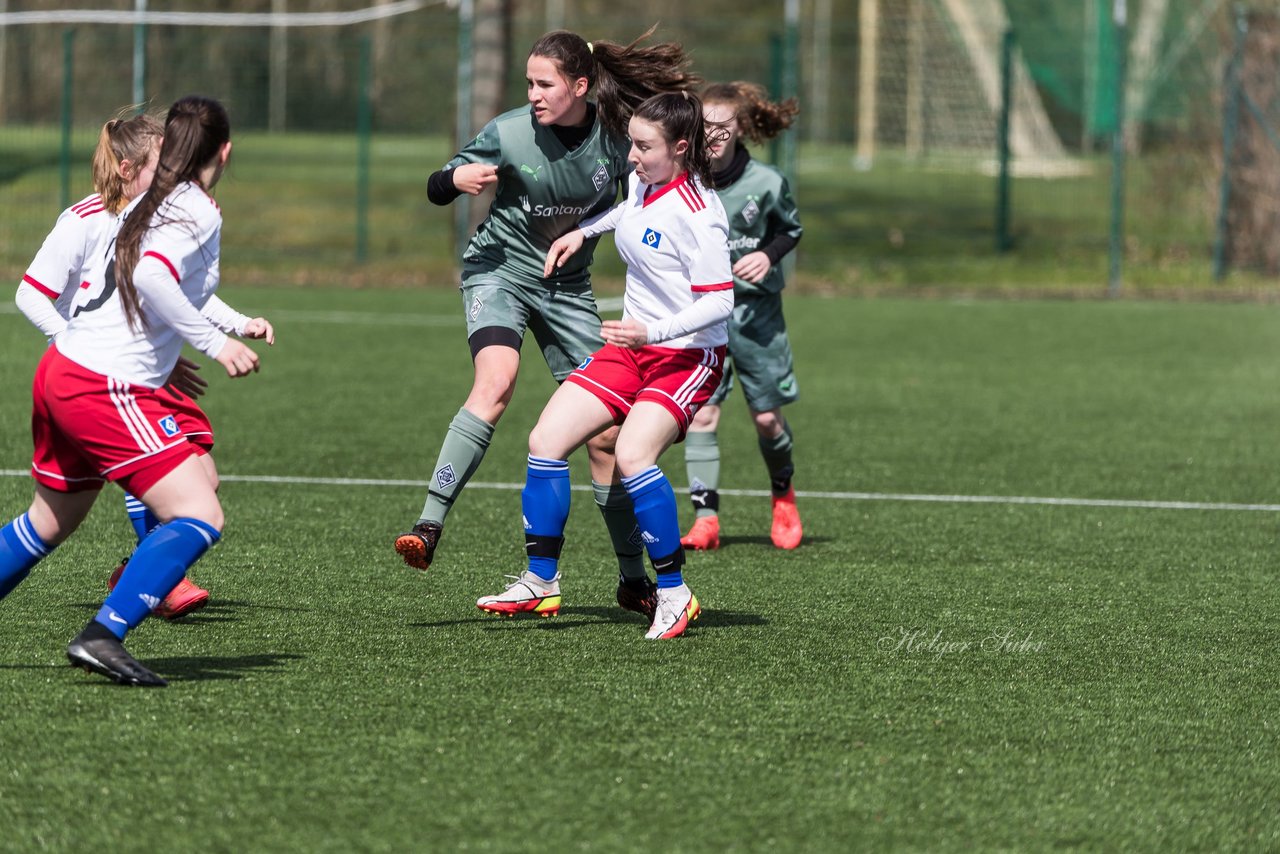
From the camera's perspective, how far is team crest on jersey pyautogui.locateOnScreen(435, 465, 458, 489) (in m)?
5.94

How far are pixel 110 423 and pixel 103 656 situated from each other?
0.58 meters

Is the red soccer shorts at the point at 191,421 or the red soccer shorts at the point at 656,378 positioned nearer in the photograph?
the red soccer shorts at the point at 191,421

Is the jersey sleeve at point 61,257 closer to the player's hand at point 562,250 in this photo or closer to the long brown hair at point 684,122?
the player's hand at point 562,250

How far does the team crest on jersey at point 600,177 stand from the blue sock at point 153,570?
2.09m

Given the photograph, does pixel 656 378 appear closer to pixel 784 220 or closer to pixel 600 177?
pixel 600 177

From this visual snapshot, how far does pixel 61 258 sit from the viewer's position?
16.6 feet

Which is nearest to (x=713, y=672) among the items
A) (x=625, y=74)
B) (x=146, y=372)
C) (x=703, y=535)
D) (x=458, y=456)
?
(x=458, y=456)

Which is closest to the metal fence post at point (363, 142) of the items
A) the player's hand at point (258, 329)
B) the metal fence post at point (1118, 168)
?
the metal fence post at point (1118, 168)

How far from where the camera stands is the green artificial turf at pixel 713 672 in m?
3.84

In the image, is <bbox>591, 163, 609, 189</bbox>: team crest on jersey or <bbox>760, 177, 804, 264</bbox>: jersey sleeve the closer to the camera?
<bbox>591, 163, 609, 189</bbox>: team crest on jersey

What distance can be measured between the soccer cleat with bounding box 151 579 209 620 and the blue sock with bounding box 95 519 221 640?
95cm

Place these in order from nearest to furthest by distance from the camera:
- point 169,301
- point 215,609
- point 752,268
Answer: point 169,301 → point 215,609 → point 752,268

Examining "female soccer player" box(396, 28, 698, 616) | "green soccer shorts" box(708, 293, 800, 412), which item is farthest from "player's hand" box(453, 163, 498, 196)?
"green soccer shorts" box(708, 293, 800, 412)

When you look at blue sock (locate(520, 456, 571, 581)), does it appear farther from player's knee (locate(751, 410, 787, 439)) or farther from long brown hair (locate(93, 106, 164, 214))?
player's knee (locate(751, 410, 787, 439))
